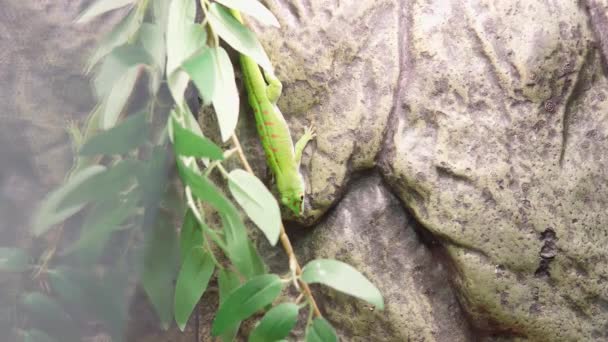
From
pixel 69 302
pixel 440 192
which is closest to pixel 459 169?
pixel 440 192

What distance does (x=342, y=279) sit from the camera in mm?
1381

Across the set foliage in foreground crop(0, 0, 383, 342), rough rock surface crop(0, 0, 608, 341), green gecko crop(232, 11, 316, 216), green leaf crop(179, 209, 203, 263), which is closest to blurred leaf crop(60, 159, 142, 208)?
foliage in foreground crop(0, 0, 383, 342)

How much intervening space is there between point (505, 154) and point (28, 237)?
1194 millimetres

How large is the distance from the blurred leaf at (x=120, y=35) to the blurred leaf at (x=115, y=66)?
0.01 m

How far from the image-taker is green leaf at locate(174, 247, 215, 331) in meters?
1.48

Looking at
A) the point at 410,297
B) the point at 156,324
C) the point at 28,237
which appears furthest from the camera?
the point at 410,297

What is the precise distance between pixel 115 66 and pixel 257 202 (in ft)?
1.34

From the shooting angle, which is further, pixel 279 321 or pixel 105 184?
pixel 279 321

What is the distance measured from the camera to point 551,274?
1.74 meters

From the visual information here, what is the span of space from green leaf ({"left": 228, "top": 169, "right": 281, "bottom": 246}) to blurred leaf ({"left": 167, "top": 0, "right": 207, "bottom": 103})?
0.22 meters

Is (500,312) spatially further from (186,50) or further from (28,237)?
(28,237)

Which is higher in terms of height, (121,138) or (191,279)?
(121,138)

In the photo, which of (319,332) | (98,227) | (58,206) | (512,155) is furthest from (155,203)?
(512,155)

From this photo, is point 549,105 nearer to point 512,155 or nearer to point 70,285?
point 512,155
